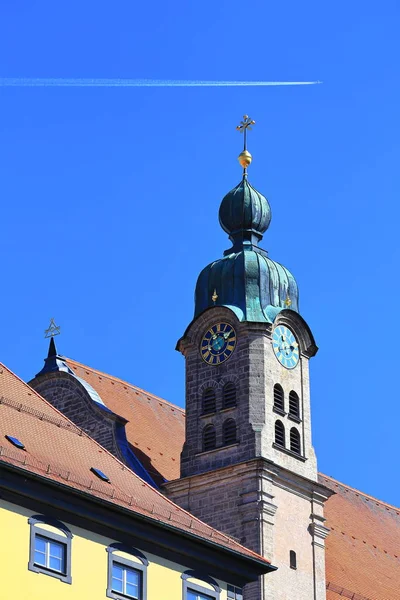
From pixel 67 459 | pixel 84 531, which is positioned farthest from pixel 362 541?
pixel 84 531

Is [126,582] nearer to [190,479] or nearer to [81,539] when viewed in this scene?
[81,539]

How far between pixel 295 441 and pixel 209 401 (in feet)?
8.03

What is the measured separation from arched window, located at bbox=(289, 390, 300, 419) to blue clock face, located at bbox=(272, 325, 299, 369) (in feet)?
2.43

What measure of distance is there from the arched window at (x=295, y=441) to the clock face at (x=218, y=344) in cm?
256

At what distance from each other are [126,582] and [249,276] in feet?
65.2

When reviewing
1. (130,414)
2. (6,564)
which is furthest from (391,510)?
(6,564)

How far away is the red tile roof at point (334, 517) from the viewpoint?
170ft

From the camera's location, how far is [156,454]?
51.8m

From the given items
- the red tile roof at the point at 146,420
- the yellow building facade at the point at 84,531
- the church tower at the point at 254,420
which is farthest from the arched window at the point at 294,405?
the yellow building facade at the point at 84,531

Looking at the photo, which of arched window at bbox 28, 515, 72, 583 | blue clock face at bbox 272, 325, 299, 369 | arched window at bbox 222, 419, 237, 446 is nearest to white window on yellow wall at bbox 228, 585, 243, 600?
arched window at bbox 28, 515, 72, 583

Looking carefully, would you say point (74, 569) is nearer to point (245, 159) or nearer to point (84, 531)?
point (84, 531)

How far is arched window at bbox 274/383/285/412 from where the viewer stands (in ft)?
163

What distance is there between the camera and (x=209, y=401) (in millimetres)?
50062

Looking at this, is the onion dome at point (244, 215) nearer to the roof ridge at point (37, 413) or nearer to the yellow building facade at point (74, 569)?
the roof ridge at point (37, 413)
